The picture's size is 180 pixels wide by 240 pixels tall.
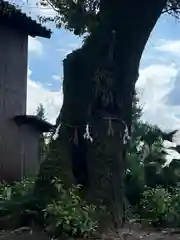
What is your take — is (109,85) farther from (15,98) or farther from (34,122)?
(34,122)

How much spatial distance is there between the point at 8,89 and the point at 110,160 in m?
5.63

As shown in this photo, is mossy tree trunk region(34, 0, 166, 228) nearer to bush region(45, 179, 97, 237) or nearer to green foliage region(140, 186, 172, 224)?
bush region(45, 179, 97, 237)

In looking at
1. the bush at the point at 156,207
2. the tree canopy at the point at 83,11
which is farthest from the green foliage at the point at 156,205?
the tree canopy at the point at 83,11

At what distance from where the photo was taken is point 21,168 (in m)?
13.4

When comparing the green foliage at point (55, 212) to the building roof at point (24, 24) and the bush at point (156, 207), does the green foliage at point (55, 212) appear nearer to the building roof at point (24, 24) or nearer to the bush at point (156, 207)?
the bush at point (156, 207)

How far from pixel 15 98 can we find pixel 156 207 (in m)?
5.69

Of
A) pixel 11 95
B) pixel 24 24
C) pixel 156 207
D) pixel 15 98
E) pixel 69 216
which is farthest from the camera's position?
pixel 15 98

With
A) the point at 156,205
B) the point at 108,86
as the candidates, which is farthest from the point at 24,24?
the point at 156,205

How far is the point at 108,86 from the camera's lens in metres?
8.09

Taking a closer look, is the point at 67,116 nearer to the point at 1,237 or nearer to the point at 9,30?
the point at 1,237

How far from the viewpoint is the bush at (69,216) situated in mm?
6645

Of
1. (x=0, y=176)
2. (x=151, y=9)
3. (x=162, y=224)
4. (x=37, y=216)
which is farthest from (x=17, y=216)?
(x=0, y=176)

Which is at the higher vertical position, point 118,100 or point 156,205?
point 118,100

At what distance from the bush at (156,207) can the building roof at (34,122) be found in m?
4.62
